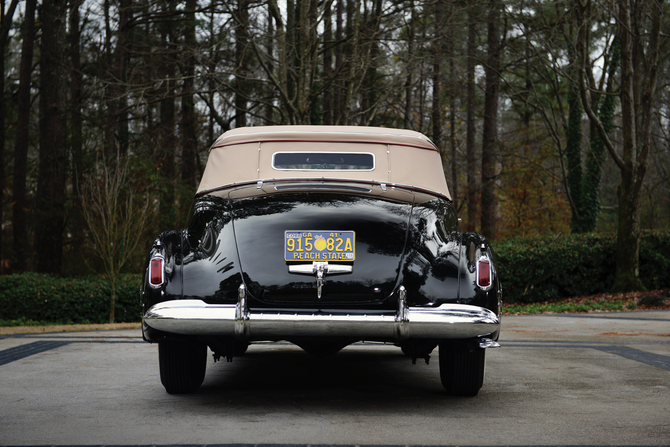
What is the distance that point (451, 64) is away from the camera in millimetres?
16453

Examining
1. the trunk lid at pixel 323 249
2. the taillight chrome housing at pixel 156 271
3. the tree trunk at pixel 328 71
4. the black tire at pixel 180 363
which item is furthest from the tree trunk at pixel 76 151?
the trunk lid at pixel 323 249

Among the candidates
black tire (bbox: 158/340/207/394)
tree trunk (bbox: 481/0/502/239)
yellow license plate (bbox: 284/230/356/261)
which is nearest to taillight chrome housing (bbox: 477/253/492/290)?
yellow license plate (bbox: 284/230/356/261)

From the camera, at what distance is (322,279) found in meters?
3.78

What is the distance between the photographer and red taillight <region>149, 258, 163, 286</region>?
12.9ft

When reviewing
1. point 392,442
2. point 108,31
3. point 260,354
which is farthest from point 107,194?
point 392,442

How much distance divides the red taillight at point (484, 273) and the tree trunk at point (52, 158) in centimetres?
1453

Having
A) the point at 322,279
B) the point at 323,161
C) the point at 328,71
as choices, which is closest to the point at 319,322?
the point at 322,279

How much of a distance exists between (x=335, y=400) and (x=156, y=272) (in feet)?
4.74

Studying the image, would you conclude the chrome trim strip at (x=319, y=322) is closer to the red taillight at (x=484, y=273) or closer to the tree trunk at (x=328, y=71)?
the red taillight at (x=484, y=273)

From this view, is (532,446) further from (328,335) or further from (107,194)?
(107,194)

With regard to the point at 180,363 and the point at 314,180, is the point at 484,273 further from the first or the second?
the point at 180,363

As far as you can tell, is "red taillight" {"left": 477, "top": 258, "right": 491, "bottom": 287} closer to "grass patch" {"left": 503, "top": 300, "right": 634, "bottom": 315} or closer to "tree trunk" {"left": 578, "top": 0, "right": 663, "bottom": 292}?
"grass patch" {"left": 503, "top": 300, "right": 634, "bottom": 315}

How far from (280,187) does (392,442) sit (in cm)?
193

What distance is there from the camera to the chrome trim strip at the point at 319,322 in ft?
12.2
